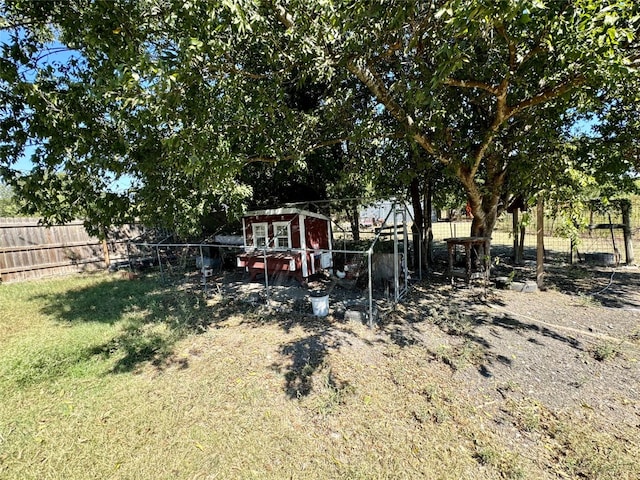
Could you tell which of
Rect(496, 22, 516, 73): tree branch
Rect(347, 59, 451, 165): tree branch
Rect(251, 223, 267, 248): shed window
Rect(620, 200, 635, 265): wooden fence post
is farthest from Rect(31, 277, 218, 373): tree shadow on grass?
Rect(620, 200, 635, 265): wooden fence post

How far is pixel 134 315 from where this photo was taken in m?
6.09

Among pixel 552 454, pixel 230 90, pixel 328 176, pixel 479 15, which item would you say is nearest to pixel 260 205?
pixel 328 176

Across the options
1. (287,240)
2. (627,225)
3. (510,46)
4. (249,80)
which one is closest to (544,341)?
(510,46)

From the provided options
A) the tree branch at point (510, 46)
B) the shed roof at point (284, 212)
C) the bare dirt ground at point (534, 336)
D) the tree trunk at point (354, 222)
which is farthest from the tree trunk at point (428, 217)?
the tree branch at point (510, 46)

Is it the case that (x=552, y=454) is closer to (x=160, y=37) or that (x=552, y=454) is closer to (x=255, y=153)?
(x=255, y=153)

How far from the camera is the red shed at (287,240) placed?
25.4 ft

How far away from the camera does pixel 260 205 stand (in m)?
10.3

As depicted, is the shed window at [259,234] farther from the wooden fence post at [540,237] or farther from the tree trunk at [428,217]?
the wooden fence post at [540,237]

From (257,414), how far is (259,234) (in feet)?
20.3

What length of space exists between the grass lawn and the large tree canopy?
2416 mm

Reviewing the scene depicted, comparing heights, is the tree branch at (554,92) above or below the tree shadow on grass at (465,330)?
above

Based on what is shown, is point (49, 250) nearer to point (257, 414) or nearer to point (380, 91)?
point (257, 414)

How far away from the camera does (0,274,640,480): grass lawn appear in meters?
2.40

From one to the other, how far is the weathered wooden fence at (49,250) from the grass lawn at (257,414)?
6106 mm
